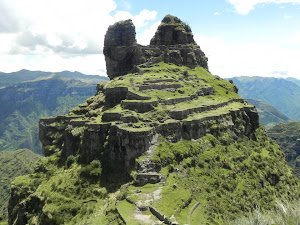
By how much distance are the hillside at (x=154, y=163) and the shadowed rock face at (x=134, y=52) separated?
16.7m

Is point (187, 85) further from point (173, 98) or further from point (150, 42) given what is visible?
point (150, 42)

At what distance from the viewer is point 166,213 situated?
4759 centimetres

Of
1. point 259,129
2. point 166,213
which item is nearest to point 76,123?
point 166,213

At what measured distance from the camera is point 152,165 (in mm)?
60281

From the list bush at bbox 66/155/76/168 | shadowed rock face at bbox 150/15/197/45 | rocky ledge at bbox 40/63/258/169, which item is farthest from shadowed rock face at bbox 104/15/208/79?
bush at bbox 66/155/76/168

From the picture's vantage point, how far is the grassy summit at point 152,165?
55406 mm

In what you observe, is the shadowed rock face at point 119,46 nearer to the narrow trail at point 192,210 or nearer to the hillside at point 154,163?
the hillside at point 154,163

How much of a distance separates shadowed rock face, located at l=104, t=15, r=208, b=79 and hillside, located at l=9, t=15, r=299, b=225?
54.8ft

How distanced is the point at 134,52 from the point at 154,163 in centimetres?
7051

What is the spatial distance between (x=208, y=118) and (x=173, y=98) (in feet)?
39.5

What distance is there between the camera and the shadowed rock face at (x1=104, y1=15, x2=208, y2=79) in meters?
120

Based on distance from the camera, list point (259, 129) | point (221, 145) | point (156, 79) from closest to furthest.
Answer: point (221, 145)
point (156, 79)
point (259, 129)

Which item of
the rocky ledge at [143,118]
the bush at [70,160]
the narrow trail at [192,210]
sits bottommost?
the narrow trail at [192,210]

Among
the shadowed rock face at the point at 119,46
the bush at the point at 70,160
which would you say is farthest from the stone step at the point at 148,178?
the shadowed rock face at the point at 119,46
